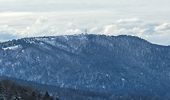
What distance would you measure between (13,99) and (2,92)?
7.11 metres

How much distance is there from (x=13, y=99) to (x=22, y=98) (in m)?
8.01

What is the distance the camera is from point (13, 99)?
191000mm

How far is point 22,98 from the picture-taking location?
19875 cm

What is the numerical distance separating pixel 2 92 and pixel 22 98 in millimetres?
6865

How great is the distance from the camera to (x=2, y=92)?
645 ft
